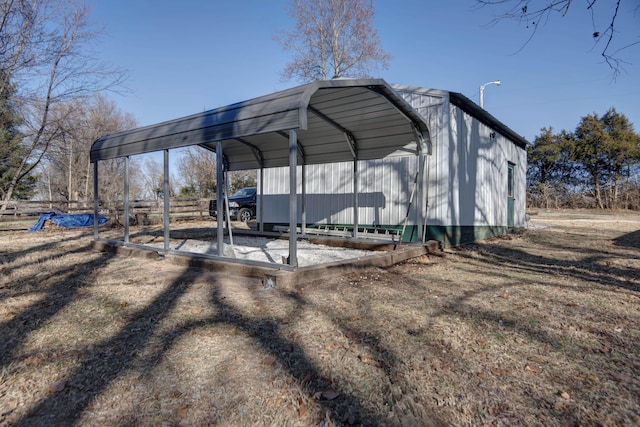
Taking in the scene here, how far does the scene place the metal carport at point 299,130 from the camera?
4.54m

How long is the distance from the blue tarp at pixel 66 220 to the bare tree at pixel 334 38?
13.0 meters

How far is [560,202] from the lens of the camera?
27859mm

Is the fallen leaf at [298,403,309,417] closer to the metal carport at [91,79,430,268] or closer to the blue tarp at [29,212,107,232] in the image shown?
the metal carport at [91,79,430,268]

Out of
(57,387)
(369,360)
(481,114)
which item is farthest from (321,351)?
(481,114)

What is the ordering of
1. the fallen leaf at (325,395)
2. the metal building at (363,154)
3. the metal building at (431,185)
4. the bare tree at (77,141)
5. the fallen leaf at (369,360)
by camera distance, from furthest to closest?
the bare tree at (77,141), the metal building at (431,185), the metal building at (363,154), the fallen leaf at (369,360), the fallen leaf at (325,395)

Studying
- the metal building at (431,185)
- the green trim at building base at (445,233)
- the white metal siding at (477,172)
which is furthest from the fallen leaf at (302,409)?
the white metal siding at (477,172)

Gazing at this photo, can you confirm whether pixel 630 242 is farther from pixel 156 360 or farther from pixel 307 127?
pixel 156 360

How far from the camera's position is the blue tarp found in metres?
13.5

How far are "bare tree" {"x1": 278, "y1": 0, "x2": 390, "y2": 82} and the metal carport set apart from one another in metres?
12.0

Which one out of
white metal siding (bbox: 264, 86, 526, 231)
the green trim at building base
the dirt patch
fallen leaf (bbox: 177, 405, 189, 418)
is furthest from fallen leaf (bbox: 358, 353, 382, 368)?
white metal siding (bbox: 264, 86, 526, 231)

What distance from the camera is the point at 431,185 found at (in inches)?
320

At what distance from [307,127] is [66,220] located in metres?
13.4

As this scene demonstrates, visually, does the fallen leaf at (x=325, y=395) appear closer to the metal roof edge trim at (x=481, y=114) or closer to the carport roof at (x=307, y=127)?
the carport roof at (x=307, y=127)

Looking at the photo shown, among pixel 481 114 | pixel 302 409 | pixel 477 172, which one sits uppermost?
pixel 481 114
